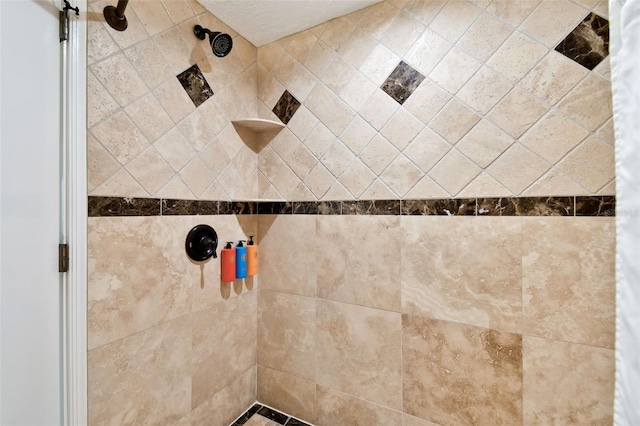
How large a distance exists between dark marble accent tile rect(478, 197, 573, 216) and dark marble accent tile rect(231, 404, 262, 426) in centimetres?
161

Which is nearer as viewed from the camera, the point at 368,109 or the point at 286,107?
the point at 368,109

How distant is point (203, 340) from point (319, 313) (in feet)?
1.95

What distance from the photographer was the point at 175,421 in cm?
125

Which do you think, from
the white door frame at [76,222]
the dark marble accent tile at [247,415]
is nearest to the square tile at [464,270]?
the dark marble accent tile at [247,415]

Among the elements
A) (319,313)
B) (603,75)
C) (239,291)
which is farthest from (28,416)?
(603,75)

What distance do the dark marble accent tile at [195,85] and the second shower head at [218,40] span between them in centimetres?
14

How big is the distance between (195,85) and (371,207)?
1039 millimetres

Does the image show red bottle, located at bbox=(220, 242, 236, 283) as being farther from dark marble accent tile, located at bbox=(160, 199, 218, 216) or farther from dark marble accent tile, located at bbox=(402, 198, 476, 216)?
dark marble accent tile, located at bbox=(402, 198, 476, 216)

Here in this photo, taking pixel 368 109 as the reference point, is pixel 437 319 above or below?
below

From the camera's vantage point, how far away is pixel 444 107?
1211mm

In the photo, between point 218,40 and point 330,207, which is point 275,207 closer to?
point 330,207

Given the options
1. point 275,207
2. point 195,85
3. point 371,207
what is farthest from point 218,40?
point 371,207

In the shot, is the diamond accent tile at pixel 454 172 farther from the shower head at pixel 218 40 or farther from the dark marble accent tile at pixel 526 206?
the shower head at pixel 218 40

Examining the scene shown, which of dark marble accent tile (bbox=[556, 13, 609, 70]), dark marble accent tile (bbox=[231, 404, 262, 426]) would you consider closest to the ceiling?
dark marble accent tile (bbox=[556, 13, 609, 70])
